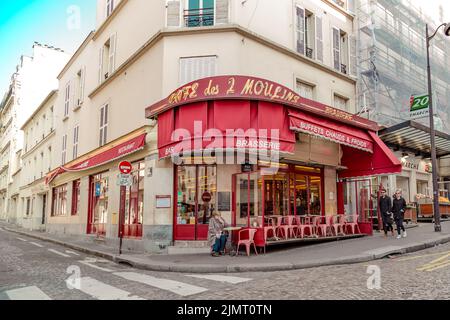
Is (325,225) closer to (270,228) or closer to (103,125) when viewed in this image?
(270,228)

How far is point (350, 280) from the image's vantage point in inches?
263

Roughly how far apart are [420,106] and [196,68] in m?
10.6

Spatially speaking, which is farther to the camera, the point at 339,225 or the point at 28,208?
the point at 28,208

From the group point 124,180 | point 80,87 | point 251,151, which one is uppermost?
point 80,87

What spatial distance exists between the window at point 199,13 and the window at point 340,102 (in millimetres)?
6759

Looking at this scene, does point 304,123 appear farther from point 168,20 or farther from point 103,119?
point 103,119

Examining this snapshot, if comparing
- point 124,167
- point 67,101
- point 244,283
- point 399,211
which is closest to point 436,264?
point 244,283

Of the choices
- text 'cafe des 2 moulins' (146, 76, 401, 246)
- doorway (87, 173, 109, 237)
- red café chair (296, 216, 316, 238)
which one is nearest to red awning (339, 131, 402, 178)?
text 'cafe des 2 moulins' (146, 76, 401, 246)

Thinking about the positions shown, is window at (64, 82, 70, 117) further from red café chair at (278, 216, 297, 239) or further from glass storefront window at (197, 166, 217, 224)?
red café chair at (278, 216, 297, 239)

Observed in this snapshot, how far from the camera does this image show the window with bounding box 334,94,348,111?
16.2 meters

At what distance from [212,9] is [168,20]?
155cm

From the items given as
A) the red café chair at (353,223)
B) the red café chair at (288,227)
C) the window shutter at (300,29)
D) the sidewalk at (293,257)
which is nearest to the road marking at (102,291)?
the sidewalk at (293,257)

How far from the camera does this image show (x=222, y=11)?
40.9ft

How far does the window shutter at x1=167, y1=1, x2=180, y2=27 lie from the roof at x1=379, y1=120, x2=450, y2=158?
32.5 ft
